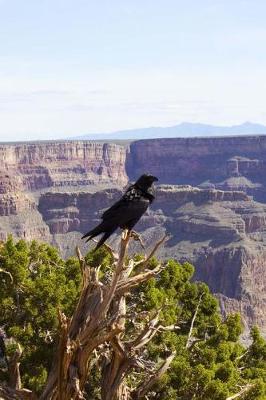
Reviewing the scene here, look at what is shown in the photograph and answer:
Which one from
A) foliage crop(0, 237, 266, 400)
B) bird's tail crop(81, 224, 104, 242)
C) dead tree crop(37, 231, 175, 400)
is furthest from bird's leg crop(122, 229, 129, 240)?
foliage crop(0, 237, 266, 400)

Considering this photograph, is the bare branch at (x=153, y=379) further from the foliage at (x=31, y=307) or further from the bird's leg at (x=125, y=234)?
the foliage at (x=31, y=307)

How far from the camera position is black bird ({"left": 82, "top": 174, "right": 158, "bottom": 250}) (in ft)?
46.5

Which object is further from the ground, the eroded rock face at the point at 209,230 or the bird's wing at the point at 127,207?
the bird's wing at the point at 127,207

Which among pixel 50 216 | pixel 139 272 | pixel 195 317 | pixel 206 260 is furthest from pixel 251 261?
pixel 139 272

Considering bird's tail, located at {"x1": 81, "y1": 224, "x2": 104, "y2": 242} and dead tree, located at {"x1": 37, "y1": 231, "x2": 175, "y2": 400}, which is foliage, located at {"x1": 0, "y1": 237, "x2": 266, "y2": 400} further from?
bird's tail, located at {"x1": 81, "y1": 224, "x2": 104, "y2": 242}

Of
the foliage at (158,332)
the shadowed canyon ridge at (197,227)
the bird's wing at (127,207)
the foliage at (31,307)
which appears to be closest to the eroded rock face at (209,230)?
the shadowed canyon ridge at (197,227)

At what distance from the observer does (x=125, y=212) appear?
14312mm

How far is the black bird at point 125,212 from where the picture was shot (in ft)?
46.5

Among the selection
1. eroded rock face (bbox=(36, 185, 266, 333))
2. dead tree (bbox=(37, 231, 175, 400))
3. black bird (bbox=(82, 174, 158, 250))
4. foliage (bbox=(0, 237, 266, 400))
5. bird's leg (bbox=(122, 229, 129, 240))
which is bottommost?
eroded rock face (bbox=(36, 185, 266, 333))

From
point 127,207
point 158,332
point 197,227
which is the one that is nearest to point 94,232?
point 127,207

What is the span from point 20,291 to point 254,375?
913 centimetres

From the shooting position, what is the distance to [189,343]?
25891mm

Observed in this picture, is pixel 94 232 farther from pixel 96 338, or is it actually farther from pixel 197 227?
pixel 197 227

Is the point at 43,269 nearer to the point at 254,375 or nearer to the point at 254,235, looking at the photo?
the point at 254,375
